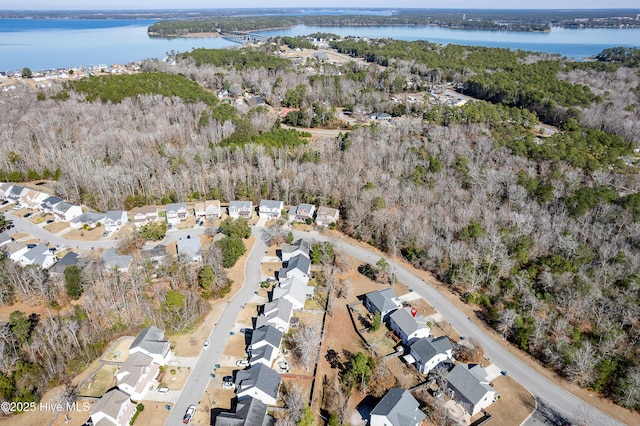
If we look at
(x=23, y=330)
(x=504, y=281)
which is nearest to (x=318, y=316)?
(x=504, y=281)

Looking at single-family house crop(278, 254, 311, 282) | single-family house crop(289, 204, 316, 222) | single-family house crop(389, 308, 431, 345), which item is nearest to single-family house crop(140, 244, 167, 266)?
single-family house crop(278, 254, 311, 282)

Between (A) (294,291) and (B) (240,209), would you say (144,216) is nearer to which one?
(B) (240,209)

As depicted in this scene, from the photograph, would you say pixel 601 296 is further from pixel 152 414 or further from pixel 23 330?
pixel 23 330

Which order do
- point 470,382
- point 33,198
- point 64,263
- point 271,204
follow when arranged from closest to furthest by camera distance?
1. point 470,382
2. point 64,263
3. point 271,204
4. point 33,198

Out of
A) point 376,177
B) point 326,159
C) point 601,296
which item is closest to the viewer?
point 601,296

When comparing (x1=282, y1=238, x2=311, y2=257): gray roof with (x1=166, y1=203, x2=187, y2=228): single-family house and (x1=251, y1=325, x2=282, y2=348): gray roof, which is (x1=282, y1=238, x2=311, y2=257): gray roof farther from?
(x1=166, y1=203, x2=187, y2=228): single-family house

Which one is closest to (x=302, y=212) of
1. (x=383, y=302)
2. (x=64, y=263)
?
(x=383, y=302)
